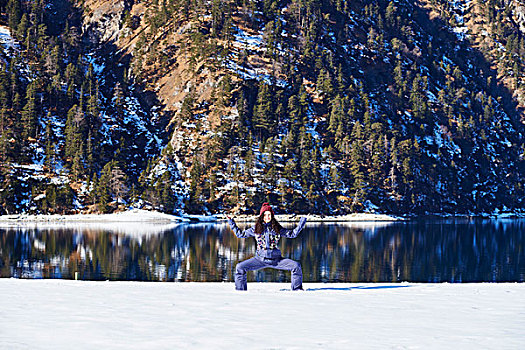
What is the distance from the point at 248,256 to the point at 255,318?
49.9 m

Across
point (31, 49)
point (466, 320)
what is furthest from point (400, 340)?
point (31, 49)

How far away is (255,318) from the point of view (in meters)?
13.8

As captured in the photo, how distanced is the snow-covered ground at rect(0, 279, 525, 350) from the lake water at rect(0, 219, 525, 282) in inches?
1057

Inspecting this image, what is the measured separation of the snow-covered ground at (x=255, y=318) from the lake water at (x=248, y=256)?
1057 inches

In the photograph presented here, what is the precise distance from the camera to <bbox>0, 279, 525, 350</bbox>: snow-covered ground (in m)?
11.2

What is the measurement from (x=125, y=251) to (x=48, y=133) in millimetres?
104357

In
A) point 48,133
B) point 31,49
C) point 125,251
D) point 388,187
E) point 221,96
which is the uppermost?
point 31,49

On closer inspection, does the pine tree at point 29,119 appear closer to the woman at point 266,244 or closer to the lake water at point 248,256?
the lake water at point 248,256

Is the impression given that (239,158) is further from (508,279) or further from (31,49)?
(508,279)

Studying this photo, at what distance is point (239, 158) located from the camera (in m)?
160

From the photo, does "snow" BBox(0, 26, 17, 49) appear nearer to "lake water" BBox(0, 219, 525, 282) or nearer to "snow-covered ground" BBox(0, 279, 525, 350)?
"lake water" BBox(0, 219, 525, 282)

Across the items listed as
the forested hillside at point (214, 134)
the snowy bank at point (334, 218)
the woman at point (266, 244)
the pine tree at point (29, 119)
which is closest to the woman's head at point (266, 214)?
the woman at point (266, 244)

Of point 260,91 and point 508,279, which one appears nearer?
point 508,279

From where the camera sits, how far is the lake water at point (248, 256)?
157 feet
